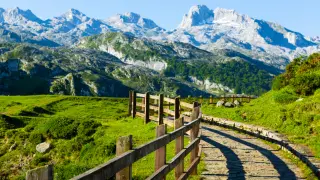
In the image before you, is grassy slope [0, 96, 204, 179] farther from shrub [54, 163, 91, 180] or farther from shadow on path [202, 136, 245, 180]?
shadow on path [202, 136, 245, 180]

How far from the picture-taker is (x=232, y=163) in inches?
571

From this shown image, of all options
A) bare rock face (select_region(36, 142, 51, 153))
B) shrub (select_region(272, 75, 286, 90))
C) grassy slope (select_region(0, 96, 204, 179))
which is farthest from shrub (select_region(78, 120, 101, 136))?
shrub (select_region(272, 75, 286, 90))

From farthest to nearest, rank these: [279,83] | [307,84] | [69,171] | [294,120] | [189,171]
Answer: [279,83] → [307,84] → [294,120] → [69,171] → [189,171]

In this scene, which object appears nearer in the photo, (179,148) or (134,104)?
(179,148)

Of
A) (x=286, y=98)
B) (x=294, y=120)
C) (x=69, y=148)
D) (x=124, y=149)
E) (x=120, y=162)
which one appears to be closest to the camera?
(x=120, y=162)

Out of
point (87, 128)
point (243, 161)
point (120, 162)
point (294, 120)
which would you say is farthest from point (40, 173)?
point (294, 120)

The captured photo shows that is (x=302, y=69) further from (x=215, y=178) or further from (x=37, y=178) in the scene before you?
(x=37, y=178)

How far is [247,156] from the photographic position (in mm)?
16141

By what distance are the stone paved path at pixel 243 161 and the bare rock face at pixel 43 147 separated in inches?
395

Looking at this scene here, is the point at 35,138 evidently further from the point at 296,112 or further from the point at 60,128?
the point at 296,112

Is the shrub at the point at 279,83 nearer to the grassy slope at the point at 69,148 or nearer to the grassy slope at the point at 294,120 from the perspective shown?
the grassy slope at the point at 294,120

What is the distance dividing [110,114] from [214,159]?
26260 millimetres

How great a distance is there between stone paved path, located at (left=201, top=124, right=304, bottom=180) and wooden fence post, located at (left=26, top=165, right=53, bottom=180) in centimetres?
871

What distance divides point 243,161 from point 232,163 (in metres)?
0.71
